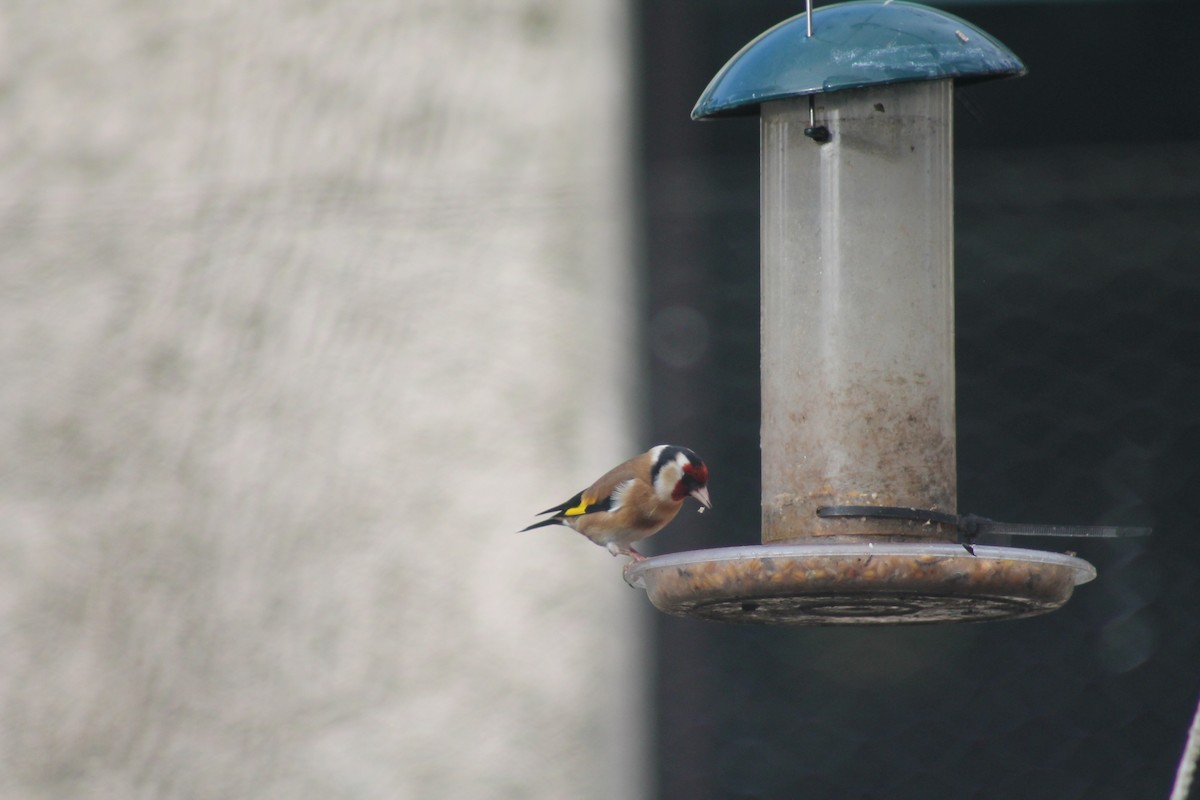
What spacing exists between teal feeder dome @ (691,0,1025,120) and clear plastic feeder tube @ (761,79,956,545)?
21 cm

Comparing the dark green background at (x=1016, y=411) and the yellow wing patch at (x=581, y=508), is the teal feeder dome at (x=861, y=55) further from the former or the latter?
the dark green background at (x=1016, y=411)

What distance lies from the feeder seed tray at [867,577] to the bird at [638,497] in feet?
4.00

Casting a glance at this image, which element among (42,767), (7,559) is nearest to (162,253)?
(7,559)

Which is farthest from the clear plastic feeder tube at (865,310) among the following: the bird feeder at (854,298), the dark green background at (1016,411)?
the dark green background at (1016,411)

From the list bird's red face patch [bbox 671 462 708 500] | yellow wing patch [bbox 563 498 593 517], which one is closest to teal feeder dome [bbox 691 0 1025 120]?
bird's red face patch [bbox 671 462 708 500]

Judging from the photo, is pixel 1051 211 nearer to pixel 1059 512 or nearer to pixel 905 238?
pixel 1059 512

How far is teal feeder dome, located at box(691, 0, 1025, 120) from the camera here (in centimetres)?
257

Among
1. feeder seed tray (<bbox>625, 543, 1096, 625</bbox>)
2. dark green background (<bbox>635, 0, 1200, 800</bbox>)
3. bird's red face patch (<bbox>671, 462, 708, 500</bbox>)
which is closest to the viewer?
feeder seed tray (<bbox>625, 543, 1096, 625</bbox>)

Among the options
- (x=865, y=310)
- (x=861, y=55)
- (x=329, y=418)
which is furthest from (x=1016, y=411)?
(x=861, y=55)

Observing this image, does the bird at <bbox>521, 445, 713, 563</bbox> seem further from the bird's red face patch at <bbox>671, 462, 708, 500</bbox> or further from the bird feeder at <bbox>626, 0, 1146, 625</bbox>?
the bird feeder at <bbox>626, 0, 1146, 625</bbox>

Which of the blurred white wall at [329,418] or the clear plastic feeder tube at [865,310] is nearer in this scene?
the clear plastic feeder tube at [865,310]

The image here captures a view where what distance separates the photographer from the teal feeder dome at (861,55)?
2570 millimetres

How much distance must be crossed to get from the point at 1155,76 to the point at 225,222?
2.66 meters

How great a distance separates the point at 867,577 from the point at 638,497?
152 centimetres
